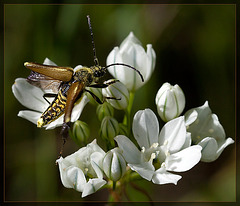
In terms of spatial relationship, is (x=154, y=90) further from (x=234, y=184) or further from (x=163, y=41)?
(x=234, y=184)

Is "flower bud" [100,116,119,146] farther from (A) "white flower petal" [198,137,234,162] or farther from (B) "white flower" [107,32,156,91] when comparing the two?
(A) "white flower petal" [198,137,234,162]

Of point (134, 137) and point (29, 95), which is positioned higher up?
point (29, 95)

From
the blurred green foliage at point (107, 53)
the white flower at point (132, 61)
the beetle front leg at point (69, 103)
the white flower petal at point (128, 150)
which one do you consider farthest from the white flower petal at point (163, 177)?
the blurred green foliage at point (107, 53)

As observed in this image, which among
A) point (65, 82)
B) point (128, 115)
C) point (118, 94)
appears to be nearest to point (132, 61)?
point (118, 94)

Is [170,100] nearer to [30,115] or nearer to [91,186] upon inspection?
[91,186]

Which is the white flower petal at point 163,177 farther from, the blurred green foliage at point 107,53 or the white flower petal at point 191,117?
the blurred green foliage at point 107,53
